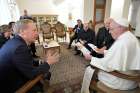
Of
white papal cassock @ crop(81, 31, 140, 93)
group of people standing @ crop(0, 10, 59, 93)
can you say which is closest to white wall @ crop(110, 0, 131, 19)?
white papal cassock @ crop(81, 31, 140, 93)

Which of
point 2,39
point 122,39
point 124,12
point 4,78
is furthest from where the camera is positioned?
point 124,12

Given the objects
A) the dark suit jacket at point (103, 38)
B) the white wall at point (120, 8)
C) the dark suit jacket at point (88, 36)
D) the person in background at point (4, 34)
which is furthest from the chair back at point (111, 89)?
the white wall at point (120, 8)

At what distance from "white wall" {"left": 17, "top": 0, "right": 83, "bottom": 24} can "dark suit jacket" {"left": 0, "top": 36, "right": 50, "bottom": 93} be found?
640cm

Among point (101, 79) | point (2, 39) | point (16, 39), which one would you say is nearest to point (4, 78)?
point (16, 39)

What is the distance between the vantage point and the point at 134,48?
1637mm

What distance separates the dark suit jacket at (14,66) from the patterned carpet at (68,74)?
91cm

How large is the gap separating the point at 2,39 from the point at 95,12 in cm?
424

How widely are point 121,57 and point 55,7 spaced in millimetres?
7142

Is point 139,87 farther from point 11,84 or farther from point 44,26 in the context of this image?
point 44,26

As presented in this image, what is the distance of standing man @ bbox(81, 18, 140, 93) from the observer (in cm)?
159

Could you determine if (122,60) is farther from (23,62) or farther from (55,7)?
(55,7)

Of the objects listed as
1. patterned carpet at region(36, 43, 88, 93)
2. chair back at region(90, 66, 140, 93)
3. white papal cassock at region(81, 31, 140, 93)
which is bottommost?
patterned carpet at region(36, 43, 88, 93)

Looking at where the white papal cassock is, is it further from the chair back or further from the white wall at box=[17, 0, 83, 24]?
the white wall at box=[17, 0, 83, 24]

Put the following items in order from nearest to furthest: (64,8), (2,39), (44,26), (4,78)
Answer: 1. (4,78)
2. (2,39)
3. (44,26)
4. (64,8)
